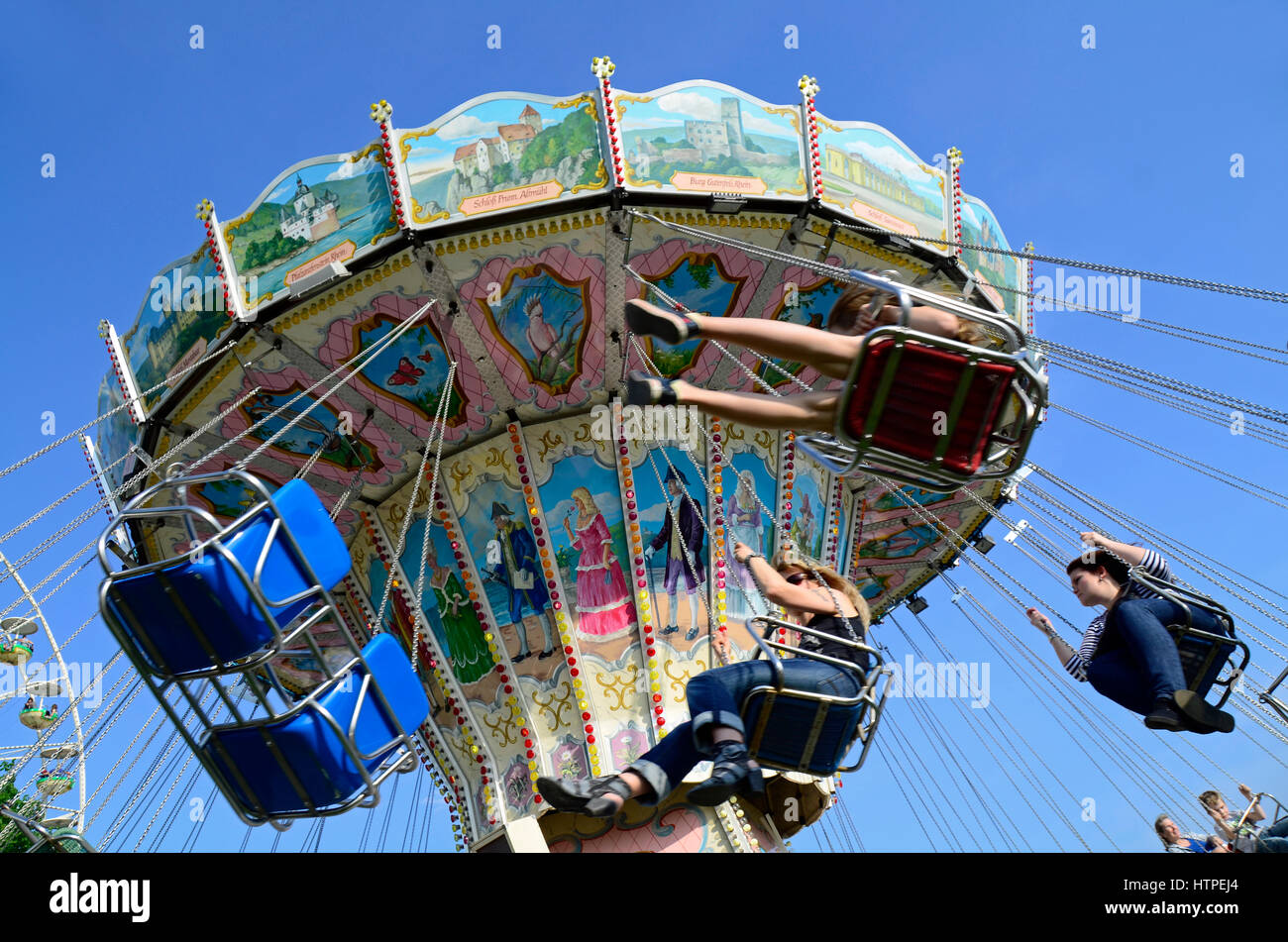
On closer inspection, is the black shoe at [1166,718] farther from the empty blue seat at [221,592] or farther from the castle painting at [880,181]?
the castle painting at [880,181]

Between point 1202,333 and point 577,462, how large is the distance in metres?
4.96

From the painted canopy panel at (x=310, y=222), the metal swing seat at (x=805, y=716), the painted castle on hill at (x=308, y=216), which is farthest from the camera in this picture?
the painted castle on hill at (x=308, y=216)

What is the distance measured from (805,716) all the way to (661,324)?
7.57ft

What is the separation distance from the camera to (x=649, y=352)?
31.0ft

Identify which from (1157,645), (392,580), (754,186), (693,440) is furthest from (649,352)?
(1157,645)

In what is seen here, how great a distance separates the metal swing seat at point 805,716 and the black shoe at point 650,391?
158 cm

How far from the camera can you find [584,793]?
14.5ft

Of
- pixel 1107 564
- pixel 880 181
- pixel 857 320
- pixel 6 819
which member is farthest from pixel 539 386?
pixel 6 819

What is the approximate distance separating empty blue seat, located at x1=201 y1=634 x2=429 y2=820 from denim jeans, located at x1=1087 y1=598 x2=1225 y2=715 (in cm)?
378

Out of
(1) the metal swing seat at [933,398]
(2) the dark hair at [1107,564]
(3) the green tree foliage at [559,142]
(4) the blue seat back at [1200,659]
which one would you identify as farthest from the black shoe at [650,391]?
(3) the green tree foliage at [559,142]

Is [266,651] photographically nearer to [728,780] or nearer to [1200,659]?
[728,780]

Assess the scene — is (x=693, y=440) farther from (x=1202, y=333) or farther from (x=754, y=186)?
(x=1202, y=333)

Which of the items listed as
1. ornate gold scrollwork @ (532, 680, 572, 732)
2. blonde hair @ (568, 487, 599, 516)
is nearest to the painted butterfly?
blonde hair @ (568, 487, 599, 516)

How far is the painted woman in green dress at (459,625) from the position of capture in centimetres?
941
